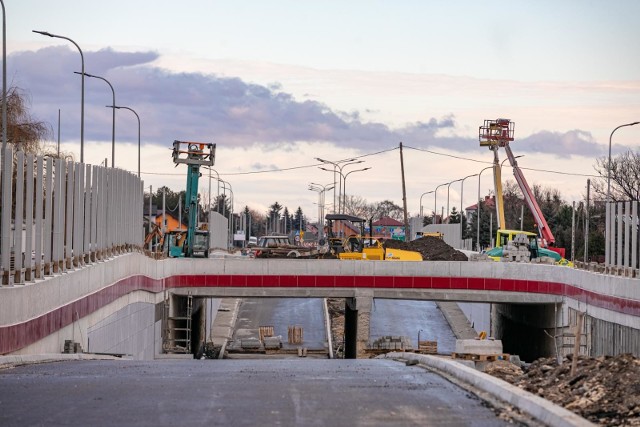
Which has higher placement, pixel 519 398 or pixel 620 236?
pixel 620 236

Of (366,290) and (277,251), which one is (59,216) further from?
(277,251)

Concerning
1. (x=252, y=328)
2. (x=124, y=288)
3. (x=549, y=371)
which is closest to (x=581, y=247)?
(x=252, y=328)

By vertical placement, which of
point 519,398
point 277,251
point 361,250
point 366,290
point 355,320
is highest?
point 361,250

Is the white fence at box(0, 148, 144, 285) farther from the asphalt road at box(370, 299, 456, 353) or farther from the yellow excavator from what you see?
the asphalt road at box(370, 299, 456, 353)

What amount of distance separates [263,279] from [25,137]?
1518 cm

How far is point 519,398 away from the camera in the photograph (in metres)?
12.9

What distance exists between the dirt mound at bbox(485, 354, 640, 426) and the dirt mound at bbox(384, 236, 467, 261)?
64.6 meters

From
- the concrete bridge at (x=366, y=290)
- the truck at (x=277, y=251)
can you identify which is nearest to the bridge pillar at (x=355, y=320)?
the concrete bridge at (x=366, y=290)

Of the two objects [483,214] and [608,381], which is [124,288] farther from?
[483,214]

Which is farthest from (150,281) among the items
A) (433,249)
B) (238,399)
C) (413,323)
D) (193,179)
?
(433,249)

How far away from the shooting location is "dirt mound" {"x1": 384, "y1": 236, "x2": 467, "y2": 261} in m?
82.5

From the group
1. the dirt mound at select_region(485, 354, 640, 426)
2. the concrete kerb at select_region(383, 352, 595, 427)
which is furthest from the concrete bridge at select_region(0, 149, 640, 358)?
the dirt mound at select_region(485, 354, 640, 426)

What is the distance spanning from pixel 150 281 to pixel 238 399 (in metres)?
38.3

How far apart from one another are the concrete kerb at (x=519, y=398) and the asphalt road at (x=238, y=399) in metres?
0.30
